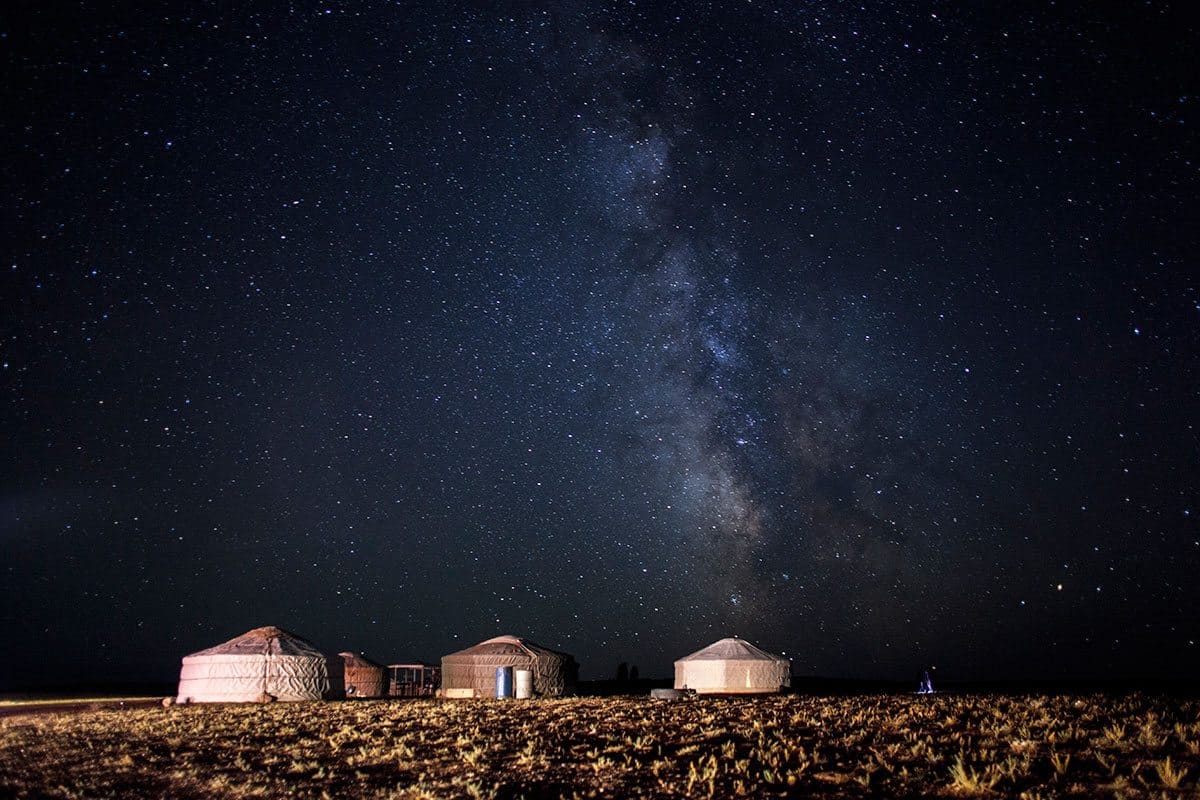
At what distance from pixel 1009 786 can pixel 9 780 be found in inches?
525

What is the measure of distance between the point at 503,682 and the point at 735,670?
11781 millimetres

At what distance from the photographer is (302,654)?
1207 inches

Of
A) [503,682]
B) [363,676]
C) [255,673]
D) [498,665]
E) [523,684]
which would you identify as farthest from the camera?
[363,676]

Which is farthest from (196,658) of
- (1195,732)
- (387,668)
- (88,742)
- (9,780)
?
(1195,732)

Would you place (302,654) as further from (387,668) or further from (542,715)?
(542,715)

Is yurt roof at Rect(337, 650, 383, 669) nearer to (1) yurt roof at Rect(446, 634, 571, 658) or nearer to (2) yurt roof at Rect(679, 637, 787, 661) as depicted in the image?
(1) yurt roof at Rect(446, 634, 571, 658)

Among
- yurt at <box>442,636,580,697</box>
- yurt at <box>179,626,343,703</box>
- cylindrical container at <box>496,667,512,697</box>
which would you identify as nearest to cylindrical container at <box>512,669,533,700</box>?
cylindrical container at <box>496,667,512,697</box>

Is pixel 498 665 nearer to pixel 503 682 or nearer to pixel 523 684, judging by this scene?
pixel 503 682

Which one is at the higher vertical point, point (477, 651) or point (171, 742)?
point (477, 651)

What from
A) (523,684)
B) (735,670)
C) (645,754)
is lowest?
(645,754)

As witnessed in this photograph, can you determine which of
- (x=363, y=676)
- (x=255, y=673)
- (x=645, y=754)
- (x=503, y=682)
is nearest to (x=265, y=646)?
(x=255, y=673)

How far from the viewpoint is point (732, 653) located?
129 feet

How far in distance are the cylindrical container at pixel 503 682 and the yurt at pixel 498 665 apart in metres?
2.27

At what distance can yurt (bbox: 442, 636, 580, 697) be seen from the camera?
35.5m
